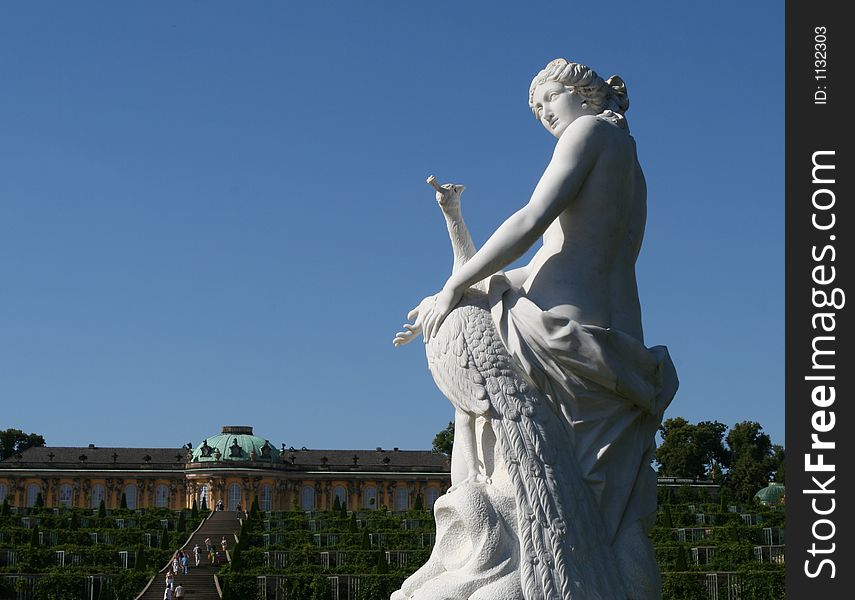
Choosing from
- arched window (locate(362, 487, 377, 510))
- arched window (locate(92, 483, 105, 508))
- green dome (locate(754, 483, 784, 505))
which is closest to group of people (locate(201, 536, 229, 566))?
green dome (locate(754, 483, 784, 505))

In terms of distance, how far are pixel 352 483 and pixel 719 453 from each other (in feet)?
93.5

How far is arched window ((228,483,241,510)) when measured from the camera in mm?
85625

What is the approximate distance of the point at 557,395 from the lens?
5449 millimetres

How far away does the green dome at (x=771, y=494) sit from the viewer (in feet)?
196

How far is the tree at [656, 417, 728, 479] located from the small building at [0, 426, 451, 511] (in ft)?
67.2

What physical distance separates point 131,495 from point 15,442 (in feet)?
36.7

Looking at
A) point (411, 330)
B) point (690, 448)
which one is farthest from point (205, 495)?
point (411, 330)

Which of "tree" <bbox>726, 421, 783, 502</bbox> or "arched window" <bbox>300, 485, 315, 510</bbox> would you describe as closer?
"tree" <bbox>726, 421, 783, 502</bbox>

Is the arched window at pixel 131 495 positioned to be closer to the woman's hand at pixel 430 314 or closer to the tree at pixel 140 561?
the tree at pixel 140 561

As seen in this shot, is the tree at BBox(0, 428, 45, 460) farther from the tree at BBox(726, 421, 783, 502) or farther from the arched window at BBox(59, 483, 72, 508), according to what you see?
the tree at BBox(726, 421, 783, 502)

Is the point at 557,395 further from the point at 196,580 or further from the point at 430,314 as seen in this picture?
the point at 196,580

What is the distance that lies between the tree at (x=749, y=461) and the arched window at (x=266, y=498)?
106 feet

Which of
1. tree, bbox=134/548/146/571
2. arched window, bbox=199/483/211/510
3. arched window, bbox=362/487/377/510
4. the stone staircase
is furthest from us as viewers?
arched window, bbox=362/487/377/510

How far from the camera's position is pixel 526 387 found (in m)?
Answer: 5.41
